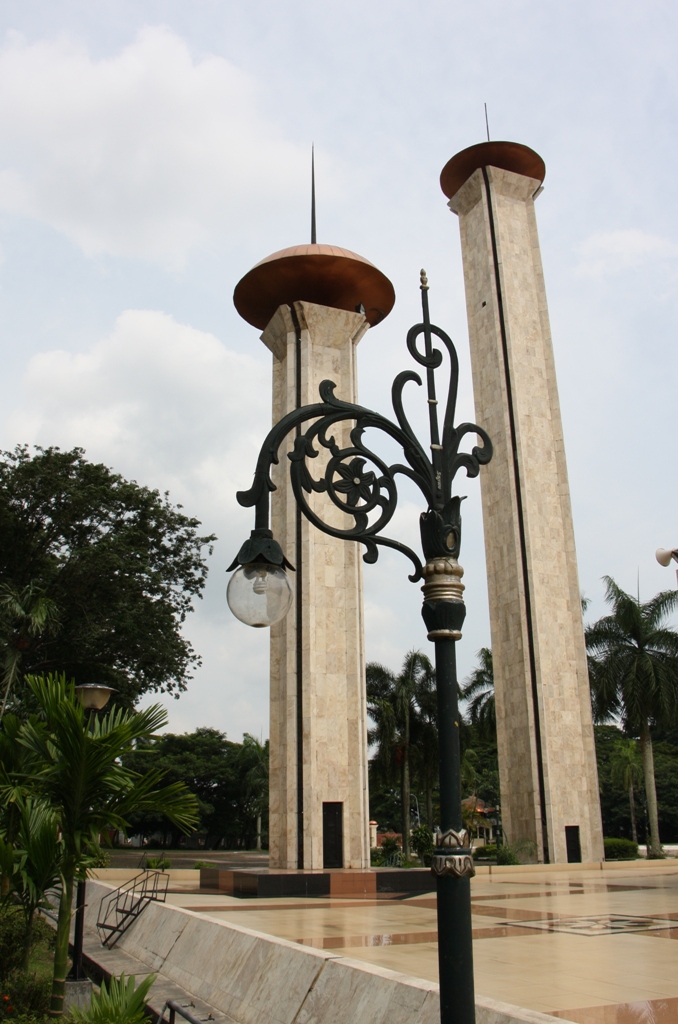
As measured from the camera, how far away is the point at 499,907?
41.7ft

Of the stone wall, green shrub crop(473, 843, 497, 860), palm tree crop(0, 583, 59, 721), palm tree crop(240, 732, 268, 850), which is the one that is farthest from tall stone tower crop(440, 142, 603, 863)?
palm tree crop(240, 732, 268, 850)

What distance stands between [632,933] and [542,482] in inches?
644

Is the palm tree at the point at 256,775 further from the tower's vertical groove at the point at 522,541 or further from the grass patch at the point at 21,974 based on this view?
the grass patch at the point at 21,974

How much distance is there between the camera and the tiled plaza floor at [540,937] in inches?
224

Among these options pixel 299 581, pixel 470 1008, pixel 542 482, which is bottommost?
pixel 470 1008

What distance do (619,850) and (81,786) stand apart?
2086 centimetres

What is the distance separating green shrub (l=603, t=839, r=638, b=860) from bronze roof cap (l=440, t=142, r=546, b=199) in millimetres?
20091

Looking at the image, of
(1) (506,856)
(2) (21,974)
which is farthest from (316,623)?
(2) (21,974)

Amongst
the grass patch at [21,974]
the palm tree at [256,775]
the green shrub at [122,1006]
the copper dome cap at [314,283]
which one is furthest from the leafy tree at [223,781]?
the green shrub at [122,1006]

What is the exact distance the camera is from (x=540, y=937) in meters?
8.97

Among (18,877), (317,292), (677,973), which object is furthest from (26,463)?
(677,973)

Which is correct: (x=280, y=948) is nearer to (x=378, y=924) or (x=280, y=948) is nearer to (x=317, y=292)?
(x=378, y=924)

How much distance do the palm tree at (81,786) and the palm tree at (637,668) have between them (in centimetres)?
2304

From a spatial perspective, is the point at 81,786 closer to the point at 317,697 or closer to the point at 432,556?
the point at 432,556
